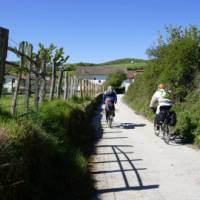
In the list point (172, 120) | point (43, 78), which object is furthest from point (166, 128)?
point (43, 78)

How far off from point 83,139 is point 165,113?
10.2ft

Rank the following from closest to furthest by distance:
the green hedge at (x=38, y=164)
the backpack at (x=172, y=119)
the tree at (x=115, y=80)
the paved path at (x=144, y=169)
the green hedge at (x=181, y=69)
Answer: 1. the green hedge at (x=38, y=164)
2. the paved path at (x=144, y=169)
3. the backpack at (x=172, y=119)
4. the green hedge at (x=181, y=69)
5. the tree at (x=115, y=80)

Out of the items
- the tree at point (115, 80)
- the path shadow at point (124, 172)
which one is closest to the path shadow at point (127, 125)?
the path shadow at point (124, 172)

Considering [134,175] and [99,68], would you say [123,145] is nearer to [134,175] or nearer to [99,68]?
[134,175]

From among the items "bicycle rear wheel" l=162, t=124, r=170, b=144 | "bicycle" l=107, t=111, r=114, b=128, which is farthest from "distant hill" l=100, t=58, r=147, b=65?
"bicycle rear wheel" l=162, t=124, r=170, b=144

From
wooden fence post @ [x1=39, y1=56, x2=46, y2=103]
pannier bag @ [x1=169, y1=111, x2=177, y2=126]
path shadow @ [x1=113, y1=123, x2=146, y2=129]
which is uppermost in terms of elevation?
wooden fence post @ [x1=39, y1=56, x2=46, y2=103]

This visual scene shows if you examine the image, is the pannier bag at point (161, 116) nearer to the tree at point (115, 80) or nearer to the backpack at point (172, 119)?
the backpack at point (172, 119)

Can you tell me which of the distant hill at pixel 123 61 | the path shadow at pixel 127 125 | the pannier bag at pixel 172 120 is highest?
the distant hill at pixel 123 61

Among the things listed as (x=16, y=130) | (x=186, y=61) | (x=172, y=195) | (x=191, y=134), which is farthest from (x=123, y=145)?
(x=186, y=61)

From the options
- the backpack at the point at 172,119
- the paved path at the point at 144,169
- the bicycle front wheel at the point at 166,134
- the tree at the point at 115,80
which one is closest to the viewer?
the paved path at the point at 144,169

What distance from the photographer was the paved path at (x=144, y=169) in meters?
7.03

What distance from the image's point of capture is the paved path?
7031mm

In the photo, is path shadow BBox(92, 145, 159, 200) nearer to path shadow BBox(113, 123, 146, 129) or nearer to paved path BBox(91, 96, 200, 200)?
paved path BBox(91, 96, 200, 200)

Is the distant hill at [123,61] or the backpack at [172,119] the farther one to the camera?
the distant hill at [123,61]
